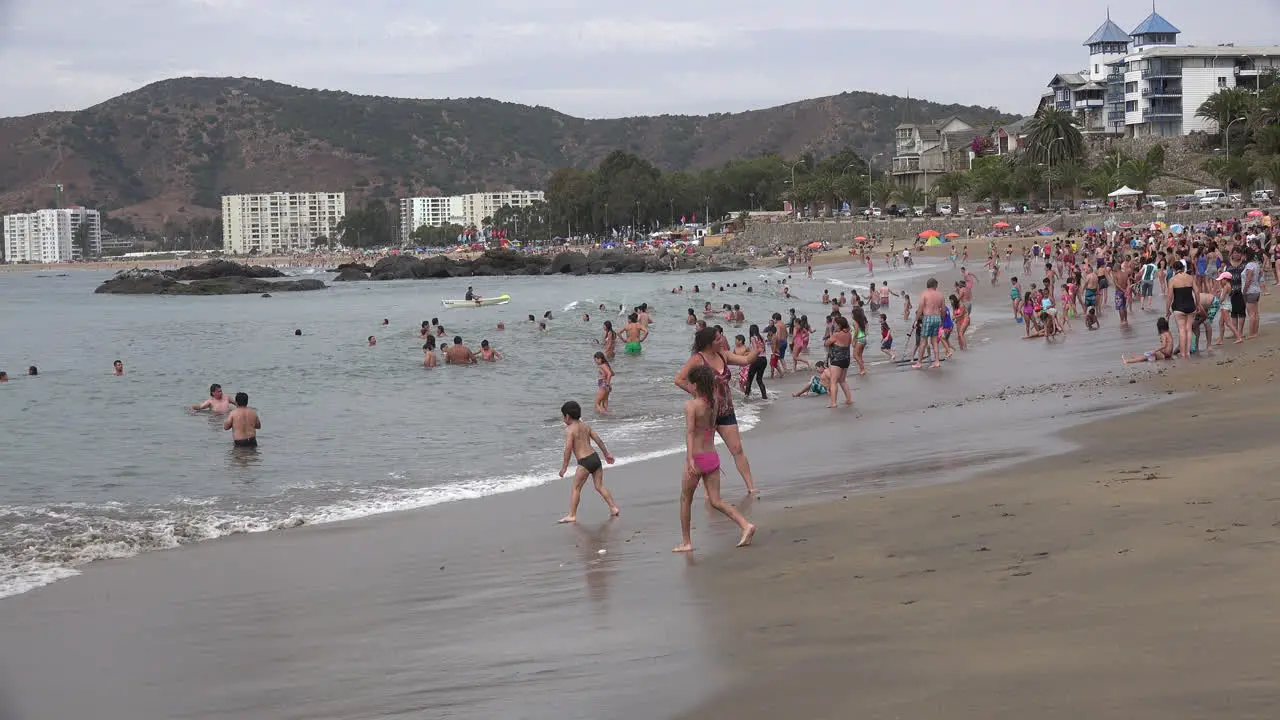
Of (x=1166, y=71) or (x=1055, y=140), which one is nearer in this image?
(x=1055, y=140)

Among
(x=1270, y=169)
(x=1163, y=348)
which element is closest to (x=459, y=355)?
(x=1163, y=348)

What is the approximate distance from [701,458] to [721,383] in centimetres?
140

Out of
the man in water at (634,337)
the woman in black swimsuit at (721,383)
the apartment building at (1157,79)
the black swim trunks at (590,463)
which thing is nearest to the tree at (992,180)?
the apartment building at (1157,79)

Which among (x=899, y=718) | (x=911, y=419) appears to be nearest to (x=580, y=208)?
(x=911, y=419)

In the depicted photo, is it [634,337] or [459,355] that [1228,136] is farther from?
[459,355]

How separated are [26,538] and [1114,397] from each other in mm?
10539

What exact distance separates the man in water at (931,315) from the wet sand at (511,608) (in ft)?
23.7

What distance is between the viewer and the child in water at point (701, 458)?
25.4ft

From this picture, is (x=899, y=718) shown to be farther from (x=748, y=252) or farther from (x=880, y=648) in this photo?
(x=748, y=252)

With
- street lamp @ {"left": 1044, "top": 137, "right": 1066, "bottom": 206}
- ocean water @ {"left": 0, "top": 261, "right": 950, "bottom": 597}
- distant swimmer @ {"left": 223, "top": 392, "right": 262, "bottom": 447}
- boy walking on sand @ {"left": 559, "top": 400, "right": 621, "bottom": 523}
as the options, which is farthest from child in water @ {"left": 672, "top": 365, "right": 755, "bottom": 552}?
street lamp @ {"left": 1044, "top": 137, "right": 1066, "bottom": 206}

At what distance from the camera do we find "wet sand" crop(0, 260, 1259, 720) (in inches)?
209

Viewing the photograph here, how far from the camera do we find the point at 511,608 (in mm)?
6820

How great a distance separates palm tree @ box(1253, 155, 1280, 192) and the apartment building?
16.9m

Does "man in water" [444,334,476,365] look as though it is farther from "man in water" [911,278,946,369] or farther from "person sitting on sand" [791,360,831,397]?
"man in water" [911,278,946,369]
